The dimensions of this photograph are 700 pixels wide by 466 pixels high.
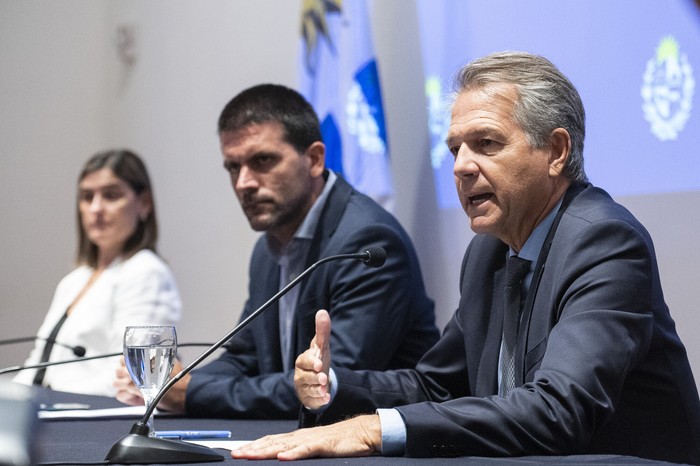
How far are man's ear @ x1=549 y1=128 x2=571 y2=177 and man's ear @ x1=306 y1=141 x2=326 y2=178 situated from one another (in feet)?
3.99

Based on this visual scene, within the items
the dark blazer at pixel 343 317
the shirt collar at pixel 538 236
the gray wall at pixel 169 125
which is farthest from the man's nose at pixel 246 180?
the shirt collar at pixel 538 236

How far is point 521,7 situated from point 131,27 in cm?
362

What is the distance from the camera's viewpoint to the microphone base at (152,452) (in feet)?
5.33

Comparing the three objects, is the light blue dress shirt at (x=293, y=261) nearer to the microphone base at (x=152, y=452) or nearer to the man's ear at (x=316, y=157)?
the man's ear at (x=316, y=157)

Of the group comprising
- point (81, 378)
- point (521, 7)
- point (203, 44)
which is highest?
point (203, 44)

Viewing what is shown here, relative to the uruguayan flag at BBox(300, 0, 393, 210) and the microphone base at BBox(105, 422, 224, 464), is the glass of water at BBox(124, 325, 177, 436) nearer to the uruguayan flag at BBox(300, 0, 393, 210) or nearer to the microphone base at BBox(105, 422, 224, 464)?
the microphone base at BBox(105, 422, 224, 464)

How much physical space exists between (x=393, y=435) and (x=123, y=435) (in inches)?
27.1

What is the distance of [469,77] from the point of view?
2.25 metres

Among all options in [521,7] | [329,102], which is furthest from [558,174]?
[329,102]

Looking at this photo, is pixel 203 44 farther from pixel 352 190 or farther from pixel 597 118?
pixel 597 118

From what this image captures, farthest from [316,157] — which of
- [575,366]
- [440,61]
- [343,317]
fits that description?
[575,366]

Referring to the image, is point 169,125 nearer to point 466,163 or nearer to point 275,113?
point 275,113

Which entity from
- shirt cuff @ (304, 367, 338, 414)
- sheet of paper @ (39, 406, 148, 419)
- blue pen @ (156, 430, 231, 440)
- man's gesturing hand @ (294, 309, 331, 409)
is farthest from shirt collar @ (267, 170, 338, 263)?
blue pen @ (156, 430, 231, 440)

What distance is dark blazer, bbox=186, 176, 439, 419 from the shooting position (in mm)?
2648
